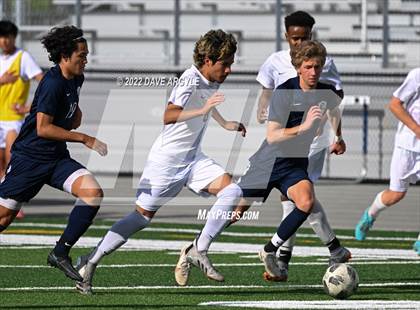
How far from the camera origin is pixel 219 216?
1013cm

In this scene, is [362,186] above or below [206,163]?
below

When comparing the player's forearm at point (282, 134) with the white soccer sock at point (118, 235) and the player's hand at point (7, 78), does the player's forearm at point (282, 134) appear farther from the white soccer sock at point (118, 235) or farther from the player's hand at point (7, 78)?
the player's hand at point (7, 78)

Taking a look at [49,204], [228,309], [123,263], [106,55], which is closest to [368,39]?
[106,55]

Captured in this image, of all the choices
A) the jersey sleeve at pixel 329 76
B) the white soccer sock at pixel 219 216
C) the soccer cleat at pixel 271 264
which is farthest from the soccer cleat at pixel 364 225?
the white soccer sock at pixel 219 216

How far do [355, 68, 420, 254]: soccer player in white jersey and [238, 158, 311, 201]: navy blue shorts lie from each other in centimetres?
248

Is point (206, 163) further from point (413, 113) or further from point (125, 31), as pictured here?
point (125, 31)

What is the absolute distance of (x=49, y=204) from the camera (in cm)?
Answer: 1897

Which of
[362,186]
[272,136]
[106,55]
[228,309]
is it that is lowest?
[362,186]

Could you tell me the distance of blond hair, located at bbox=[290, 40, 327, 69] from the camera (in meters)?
10.1

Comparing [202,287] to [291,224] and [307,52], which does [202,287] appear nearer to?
[291,224]

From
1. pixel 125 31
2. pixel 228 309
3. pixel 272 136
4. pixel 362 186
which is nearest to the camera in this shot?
pixel 228 309

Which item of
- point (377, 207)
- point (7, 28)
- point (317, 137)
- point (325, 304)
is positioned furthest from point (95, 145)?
point (7, 28)

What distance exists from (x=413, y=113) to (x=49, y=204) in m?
7.41

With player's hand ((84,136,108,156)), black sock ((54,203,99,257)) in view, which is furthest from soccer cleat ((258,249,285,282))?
player's hand ((84,136,108,156))
